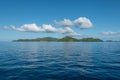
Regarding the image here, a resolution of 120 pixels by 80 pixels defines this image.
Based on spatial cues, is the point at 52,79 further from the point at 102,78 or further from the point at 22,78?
the point at 102,78

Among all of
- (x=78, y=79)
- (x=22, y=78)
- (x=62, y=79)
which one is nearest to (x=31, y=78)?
(x=22, y=78)

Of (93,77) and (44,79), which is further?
(93,77)

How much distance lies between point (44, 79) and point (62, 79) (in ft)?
7.17

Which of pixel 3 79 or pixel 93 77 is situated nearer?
pixel 3 79

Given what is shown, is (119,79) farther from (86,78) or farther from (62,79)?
(62,79)

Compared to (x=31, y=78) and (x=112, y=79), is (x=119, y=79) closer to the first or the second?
(x=112, y=79)

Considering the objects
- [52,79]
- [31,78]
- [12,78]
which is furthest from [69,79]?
Result: [12,78]

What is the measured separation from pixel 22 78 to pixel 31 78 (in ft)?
3.52

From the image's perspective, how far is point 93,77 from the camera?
1806 centimetres

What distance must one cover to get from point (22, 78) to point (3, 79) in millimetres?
2155

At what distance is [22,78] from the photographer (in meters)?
17.0

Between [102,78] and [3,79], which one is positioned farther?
[102,78]

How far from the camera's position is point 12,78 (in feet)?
55.7

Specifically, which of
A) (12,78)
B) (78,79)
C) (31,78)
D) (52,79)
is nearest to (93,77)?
(78,79)
